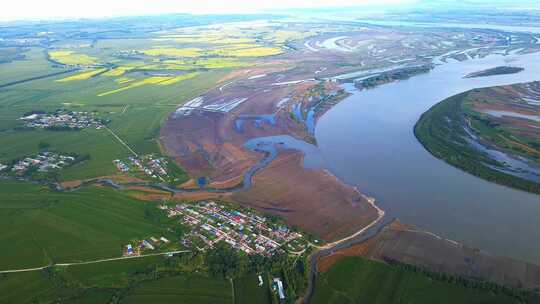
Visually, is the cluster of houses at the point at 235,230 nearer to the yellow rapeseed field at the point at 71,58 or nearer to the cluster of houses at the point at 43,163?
the cluster of houses at the point at 43,163

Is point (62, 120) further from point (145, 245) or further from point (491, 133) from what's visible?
point (491, 133)

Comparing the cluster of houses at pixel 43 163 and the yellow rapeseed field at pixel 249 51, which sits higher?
the yellow rapeseed field at pixel 249 51

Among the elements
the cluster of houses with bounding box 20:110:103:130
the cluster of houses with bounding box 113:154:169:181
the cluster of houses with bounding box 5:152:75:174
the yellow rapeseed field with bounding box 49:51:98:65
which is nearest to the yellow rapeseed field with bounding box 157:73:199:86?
the cluster of houses with bounding box 20:110:103:130

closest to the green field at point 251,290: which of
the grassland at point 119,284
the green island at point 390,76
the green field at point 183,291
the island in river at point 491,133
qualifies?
the green field at point 183,291

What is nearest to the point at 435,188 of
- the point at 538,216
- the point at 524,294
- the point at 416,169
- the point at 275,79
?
the point at 416,169

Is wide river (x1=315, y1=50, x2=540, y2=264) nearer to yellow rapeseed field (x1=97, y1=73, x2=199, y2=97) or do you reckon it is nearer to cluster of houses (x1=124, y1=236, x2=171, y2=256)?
cluster of houses (x1=124, y1=236, x2=171, y2=256)

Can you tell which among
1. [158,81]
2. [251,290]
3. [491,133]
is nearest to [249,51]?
[158,81]
